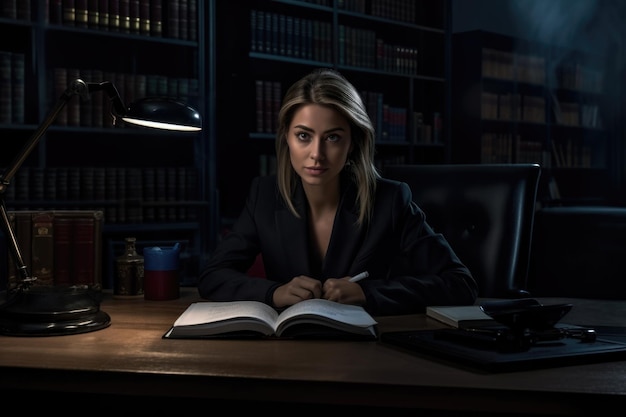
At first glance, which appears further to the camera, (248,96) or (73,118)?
(248,96)

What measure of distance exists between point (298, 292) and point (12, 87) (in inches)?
95.5

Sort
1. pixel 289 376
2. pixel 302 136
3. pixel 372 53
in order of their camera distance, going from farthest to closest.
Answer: pixel 372 53
pixel 302 136
pixel 289 376

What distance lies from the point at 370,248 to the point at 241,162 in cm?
241

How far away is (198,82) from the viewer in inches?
155

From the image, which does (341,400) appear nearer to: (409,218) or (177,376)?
(177,376)

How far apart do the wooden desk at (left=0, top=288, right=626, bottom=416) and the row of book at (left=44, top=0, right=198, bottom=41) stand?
2.58m

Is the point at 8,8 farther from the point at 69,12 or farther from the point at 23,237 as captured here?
the point at 23,237

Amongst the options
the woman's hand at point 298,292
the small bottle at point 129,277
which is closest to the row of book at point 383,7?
the small bottle at point 129,277

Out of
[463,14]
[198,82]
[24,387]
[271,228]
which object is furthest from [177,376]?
[463,14]

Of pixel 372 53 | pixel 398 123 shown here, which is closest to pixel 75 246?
pixel 372 53

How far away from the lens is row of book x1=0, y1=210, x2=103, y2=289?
1.69m

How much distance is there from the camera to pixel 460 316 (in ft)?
4.72

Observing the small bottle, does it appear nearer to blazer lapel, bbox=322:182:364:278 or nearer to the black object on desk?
blazer lapel, bbox=322:182:364:278

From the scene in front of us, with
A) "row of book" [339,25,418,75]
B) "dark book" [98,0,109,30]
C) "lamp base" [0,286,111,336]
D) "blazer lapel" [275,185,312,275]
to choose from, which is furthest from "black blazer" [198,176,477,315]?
"row of book" [339,25,418,75]
